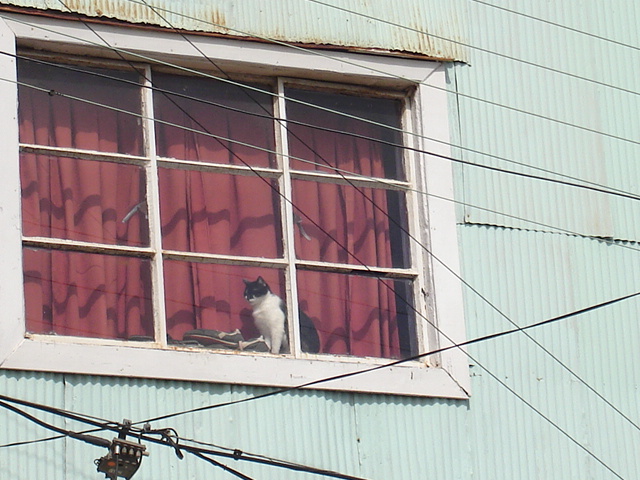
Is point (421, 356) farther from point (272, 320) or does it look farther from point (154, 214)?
point (154, 214)

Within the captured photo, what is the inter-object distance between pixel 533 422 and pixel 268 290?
4.78ft

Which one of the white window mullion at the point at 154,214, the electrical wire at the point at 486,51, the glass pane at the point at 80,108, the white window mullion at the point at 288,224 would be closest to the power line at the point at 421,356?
the white window mullion at the point at 288,224

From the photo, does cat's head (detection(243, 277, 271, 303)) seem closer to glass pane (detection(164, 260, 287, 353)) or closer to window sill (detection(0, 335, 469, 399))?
glass pane (detection(164, 260, 287, 353))

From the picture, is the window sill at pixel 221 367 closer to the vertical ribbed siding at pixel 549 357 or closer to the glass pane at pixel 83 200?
the vertical ribbed siding at pixel 549 357

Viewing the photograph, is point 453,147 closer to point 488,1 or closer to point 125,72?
point 488,1

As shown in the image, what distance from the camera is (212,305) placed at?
7230 millimetres

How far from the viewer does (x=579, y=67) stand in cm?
819

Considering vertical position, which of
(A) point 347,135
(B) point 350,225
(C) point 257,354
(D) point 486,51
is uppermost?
(D) point 486,51

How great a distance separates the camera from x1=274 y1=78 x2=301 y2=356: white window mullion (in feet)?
23.8

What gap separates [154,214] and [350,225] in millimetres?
1059

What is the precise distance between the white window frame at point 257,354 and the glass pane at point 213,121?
13 cm

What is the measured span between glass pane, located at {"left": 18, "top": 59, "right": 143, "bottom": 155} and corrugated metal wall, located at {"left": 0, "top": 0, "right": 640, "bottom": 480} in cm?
36

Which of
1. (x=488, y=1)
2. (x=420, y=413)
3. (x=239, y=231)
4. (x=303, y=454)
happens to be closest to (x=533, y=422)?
(x=420, y=413)

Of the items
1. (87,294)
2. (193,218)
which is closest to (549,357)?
(193,218)
